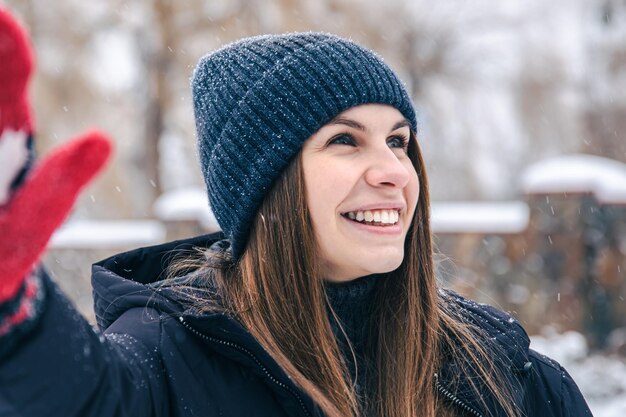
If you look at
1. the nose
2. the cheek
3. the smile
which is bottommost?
the smile

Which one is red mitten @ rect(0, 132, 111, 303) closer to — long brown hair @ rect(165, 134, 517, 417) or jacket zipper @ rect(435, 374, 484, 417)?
long brown hair @ rect(165, 134, 517, 417)

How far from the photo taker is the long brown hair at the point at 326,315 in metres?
1.42

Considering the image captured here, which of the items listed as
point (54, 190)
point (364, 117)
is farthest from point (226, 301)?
point (54, 190)

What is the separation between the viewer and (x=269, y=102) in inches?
62.9

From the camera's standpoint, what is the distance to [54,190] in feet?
2.86

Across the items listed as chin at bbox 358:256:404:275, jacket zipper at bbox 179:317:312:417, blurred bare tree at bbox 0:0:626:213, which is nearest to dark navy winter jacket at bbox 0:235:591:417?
jacket zipper at bbox 179:317:312:417

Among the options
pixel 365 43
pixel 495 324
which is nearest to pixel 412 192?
pixel 495 324

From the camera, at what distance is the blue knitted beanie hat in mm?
1560

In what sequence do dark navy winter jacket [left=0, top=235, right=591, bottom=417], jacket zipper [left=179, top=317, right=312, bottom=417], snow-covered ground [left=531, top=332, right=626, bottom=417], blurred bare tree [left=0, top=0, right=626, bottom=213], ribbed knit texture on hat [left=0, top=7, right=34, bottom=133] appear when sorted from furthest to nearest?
blurred bare tree [left=0, top=0, right=626, bottom=213]
snow-covered ground [left=531, top=332, right=626, bottom=417]
jacket zipper [left=179, top=317, right=312, bottom=417]
dark navy winter jacket [left=0, top=235, right=591, bottom=417]
ribbed knit texture on hat [left=0, top=7, right=34, bottom=133]

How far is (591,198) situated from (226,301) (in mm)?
4595

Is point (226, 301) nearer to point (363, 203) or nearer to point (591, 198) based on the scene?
point (363, 203)

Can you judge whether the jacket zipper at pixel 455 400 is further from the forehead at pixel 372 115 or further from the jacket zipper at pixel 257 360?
the forehead at pixel 372 115

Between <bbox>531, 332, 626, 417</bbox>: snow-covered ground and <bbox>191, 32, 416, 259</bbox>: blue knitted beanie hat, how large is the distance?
11.6 feet

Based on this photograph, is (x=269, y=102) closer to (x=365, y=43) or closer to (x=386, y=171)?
(x=386, y=171)
